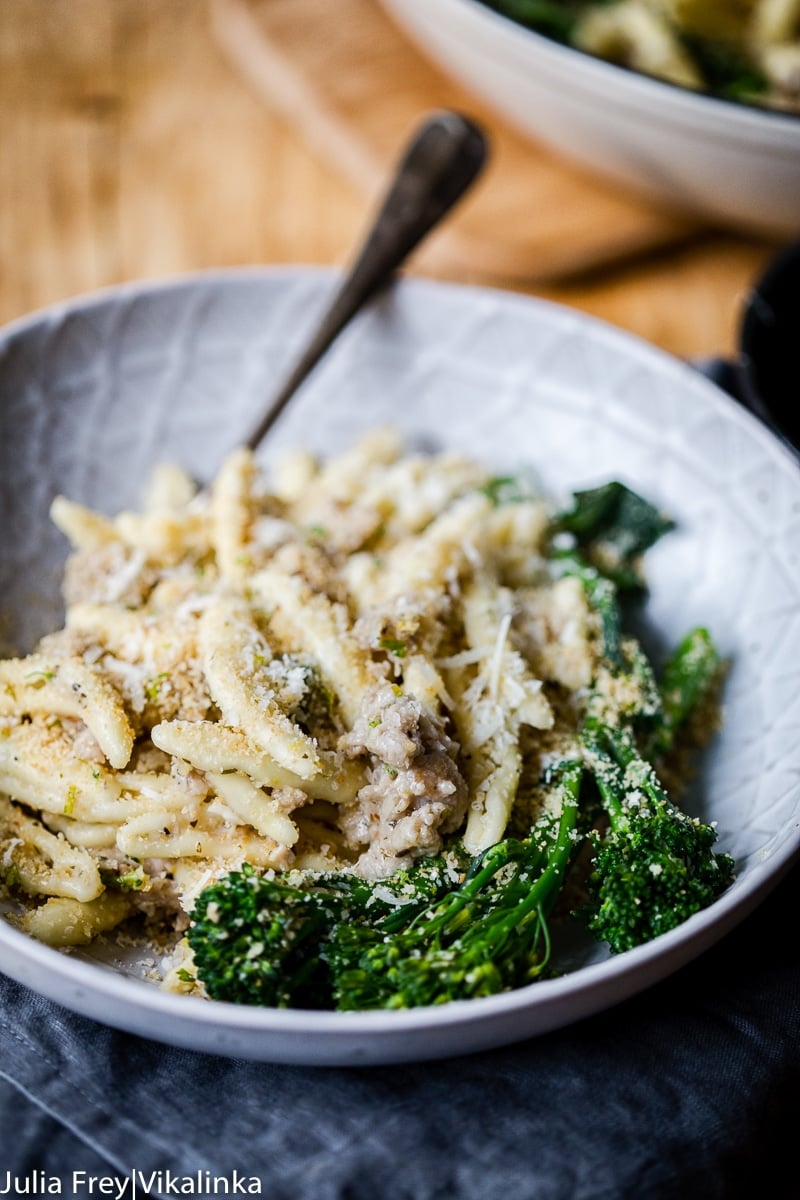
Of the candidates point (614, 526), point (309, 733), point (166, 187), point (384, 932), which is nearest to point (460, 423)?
point (614, 526)

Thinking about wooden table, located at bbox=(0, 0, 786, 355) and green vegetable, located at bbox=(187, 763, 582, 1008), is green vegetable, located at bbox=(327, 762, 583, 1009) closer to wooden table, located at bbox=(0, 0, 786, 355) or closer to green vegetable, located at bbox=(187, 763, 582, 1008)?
green vegetable, located at bbox=(187, 763, 582, 1008)

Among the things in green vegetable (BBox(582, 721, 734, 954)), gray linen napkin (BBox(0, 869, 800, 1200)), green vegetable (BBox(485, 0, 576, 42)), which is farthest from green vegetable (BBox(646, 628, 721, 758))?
green vegetable (BBox(485, 0, 576, 42))

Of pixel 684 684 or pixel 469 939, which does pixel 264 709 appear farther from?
pixel 684 684

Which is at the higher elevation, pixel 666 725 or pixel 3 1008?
pixel 666 725

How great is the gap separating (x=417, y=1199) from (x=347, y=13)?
4.31 meters

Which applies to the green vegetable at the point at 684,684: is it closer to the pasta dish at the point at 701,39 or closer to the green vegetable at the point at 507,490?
the green vegetable at the point at 507,490

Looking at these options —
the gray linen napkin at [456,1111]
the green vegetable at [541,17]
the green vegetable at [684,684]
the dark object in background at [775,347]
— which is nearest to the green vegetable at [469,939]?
the gray linen napkin at [456,1111]

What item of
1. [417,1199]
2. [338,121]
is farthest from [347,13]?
[417,1199]

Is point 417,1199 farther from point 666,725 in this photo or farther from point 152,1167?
point 666,725

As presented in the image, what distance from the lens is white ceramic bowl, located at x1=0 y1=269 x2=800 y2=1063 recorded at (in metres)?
2.60

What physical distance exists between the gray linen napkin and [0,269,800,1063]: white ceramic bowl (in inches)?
15.5

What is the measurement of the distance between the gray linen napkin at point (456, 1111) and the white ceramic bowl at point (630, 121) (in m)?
2.30

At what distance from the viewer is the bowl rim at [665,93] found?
10.5 feet

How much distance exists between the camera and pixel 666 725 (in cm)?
247
